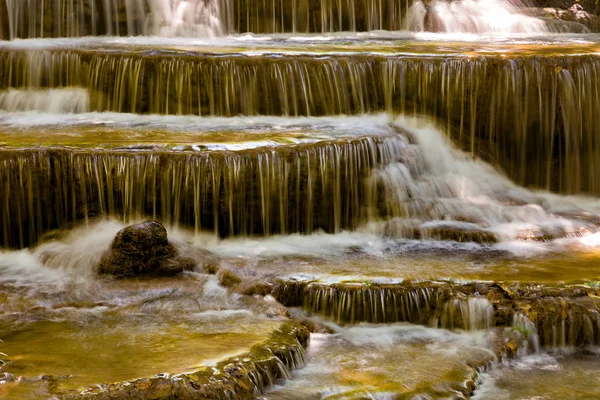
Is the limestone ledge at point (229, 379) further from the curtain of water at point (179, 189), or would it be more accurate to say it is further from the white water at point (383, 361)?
the curtain of water at point (179, 189)

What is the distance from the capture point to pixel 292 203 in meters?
9.92

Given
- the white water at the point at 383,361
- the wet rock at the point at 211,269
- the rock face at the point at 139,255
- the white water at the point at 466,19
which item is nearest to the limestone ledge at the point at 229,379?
the white water at the point at 383,361

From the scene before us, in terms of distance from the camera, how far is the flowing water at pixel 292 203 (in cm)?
698

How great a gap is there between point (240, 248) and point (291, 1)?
24.5ft

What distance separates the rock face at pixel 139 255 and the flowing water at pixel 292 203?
0.45ft

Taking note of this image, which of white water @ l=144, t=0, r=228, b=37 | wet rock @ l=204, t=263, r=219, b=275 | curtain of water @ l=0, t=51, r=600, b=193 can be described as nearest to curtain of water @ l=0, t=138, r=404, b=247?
wet rock @ l=204, t=263, r=219, b=275

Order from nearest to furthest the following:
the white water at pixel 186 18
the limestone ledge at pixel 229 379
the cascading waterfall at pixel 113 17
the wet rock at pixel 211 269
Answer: the limestone ledge at pixel 229 379 → the wet rock at pixel 211 269 → the cascading waterfall at pixel 113 17 → the white water at pixel 186 18

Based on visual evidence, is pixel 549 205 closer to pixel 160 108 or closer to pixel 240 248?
pixel 240 248

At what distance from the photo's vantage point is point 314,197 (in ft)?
32.8

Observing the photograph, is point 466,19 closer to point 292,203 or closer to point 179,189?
point 292,203

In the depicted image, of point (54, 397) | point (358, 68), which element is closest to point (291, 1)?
point (358, 68)

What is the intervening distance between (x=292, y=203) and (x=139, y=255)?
204 centimetres

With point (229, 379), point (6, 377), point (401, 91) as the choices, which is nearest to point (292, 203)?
point (401, 91)

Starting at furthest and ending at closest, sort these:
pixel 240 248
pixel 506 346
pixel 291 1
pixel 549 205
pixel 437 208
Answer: pixel 291 1, pixel 549 205, pixel 437 208, pixel 240 248, pixel 506 346
